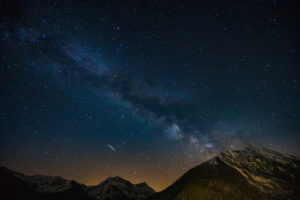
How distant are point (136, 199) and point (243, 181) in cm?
20590

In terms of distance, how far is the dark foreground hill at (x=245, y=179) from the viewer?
103 feet

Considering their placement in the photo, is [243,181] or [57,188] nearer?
[243,181]

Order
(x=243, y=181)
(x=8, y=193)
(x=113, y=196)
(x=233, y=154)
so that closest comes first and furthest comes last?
(x=243, y=181)
(x=233, y=154)
(x=8, y=193)
(x=113, y=196)

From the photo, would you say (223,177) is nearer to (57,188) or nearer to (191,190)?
(191,190)

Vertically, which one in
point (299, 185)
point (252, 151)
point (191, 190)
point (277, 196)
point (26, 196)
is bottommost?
point (26, 196)

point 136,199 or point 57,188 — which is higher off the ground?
point 136,199

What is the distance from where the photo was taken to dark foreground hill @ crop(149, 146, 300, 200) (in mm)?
31531

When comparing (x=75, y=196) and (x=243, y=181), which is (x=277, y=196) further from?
(x=75, y=196)

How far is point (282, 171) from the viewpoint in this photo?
37781mm

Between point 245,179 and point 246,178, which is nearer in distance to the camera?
point 245,179

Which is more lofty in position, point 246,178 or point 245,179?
point 246,178

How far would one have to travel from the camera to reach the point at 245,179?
3594 cm

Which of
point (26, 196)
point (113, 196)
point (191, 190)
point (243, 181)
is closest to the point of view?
point (243, 181)

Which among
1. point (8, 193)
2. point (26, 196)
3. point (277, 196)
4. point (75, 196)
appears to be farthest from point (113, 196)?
point (277, 196)
